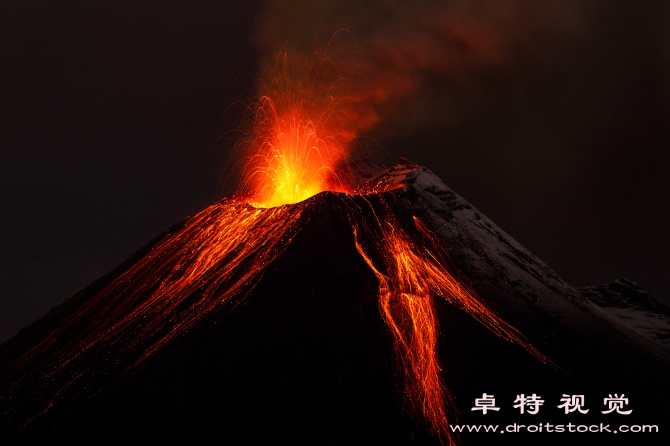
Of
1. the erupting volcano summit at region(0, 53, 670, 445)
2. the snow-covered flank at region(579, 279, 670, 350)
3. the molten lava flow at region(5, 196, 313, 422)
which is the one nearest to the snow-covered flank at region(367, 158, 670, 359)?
the erupting volcano summit at region(0, 53, 670, 445)

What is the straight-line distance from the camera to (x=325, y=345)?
383 inches

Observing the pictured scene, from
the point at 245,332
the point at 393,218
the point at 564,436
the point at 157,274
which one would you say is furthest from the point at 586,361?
the point at 157,274

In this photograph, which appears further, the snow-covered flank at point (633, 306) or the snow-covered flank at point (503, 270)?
the snow-covered flank at point (633, 306)

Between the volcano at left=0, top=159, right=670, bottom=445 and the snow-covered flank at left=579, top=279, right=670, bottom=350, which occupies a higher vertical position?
the snow-covered flank at left=579, top=279, right=670, bottom=350

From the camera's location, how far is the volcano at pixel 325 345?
349 inches

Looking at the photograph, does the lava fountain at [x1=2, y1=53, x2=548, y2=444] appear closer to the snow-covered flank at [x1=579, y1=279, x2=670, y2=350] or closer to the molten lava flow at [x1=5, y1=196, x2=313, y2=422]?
the molten lava flow at [x1=5, y1=196, x2=313, y2=422]

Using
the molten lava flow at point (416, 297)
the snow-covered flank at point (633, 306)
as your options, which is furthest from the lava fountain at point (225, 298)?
the snow-covered flank at point (633, 306)

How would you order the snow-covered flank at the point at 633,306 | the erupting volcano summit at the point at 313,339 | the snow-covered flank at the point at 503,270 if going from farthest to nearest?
the snow-covered flank at the point at 633,306 → the snow-covered flank at the point at 503,270 → the erupting volcano summit at the point at 313,339

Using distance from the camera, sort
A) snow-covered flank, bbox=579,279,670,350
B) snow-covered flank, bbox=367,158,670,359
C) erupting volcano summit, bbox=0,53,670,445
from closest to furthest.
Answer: erupting volcano summit, bbox=0,53,670,445 < snow-covered flank, bbox=367,158,670,359 < snow-covered flank, bbox=579,279,670,350

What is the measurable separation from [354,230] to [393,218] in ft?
4.80

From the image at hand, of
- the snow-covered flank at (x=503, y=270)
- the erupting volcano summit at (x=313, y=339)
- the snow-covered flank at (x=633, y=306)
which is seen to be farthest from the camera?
the snow-covered flank at (x=633, y=306)

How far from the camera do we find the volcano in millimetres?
8875

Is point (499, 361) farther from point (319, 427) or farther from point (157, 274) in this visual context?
point (157, 274)

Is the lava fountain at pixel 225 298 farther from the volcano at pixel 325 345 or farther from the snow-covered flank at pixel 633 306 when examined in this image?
the snow-covered flank at pixel 633 306
